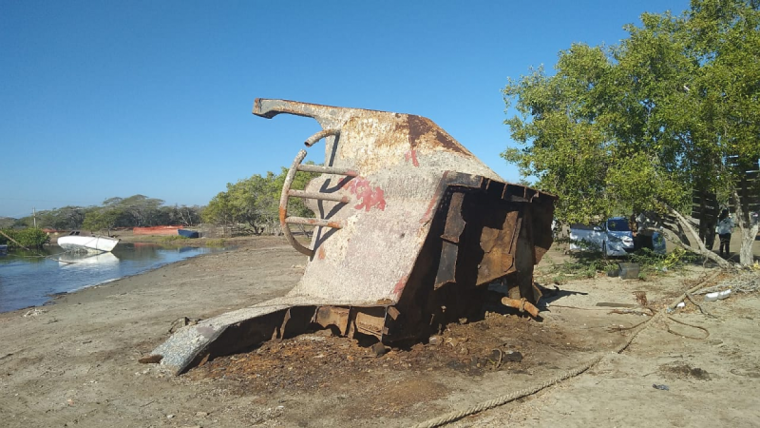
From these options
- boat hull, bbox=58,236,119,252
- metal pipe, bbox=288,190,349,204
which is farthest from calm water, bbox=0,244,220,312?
metal pipe, bbox=288,190,349,204

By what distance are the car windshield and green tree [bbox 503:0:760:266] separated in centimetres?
370

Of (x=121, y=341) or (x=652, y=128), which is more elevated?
(x=652, y=128)

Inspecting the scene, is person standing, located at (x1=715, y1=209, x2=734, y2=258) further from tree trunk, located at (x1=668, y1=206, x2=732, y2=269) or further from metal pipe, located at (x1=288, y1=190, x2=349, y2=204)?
metal pipe, located at (x1=288, y1=190, x2=349, y2=204)

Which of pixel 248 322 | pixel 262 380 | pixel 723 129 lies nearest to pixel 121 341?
pixel 248 322

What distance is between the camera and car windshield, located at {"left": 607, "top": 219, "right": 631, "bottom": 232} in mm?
14526

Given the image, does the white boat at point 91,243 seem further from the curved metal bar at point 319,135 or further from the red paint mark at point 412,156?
the red paint mark at point 412,156

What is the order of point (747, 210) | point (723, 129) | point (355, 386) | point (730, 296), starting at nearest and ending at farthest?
point (355, 386) → point (730, 296) → point (723, 129) → point (747, 210)

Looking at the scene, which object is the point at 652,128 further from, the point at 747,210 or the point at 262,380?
the point at 262,380

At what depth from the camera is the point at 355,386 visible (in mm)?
4387

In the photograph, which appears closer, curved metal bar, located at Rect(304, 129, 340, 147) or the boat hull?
curved metal bar, located at Rect(304, 129, 340, 147)

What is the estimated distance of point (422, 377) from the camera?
4.54 m

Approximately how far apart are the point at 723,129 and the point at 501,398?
7.59m

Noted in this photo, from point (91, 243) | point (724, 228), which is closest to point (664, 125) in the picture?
point (724, 228)

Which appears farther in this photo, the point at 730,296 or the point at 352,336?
the point at 730,296
